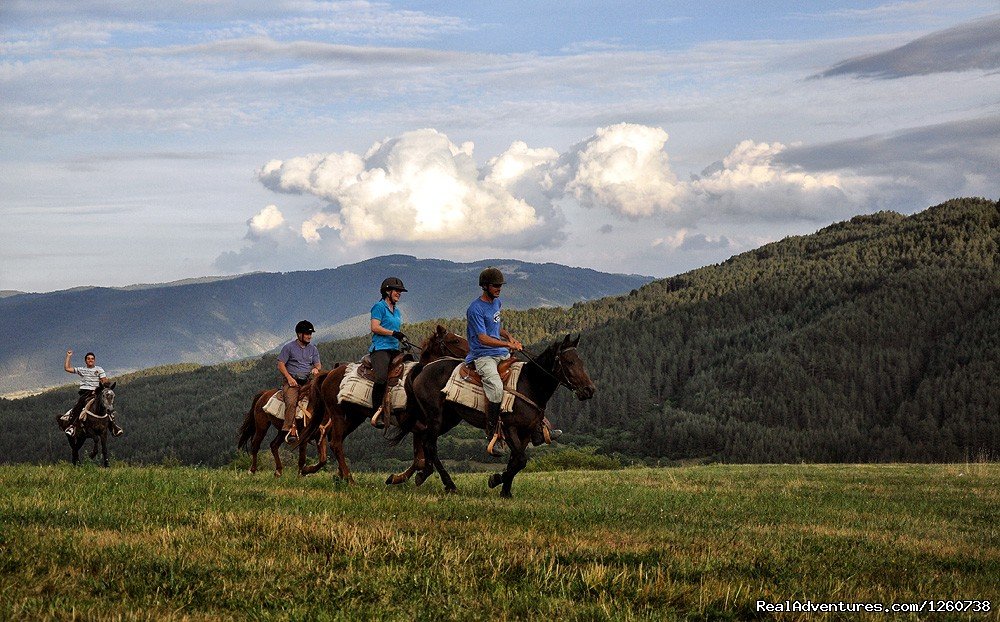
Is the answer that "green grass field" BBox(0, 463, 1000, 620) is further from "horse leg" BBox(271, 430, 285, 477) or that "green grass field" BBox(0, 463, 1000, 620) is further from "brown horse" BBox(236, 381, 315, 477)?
"brown horse" BBox(236, 381, 315, 477)

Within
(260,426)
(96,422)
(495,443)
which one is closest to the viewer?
(495,443)

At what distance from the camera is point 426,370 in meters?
17.8

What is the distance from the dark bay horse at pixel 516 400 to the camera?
16609mm

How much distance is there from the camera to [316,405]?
20500 millimetres

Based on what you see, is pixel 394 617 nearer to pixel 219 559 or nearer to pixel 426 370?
pixel 219 559

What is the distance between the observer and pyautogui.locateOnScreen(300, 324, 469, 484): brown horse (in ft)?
61.1

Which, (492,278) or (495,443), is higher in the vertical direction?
(492,278)

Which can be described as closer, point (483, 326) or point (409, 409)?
point (483, 326)

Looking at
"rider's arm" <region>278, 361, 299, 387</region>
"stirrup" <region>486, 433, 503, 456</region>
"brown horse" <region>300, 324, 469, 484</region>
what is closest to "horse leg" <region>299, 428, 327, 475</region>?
"brown horse" <region>300, 324, 469, 484</region>

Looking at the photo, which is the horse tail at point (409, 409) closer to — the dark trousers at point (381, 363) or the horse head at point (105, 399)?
the dark trousers at point (381, 363)

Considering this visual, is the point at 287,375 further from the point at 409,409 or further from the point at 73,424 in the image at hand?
the point at 73,424

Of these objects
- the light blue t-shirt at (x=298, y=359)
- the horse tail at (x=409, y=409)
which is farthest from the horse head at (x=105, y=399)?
the horse tail at (x=409, y=409)

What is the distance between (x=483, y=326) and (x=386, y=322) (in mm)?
2223

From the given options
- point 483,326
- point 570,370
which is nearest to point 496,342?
point 483,326
